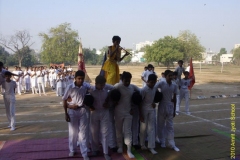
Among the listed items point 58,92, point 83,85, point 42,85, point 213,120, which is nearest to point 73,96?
point 83,85

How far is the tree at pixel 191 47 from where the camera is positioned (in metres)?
55.4

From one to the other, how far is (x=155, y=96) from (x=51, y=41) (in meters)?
48.4

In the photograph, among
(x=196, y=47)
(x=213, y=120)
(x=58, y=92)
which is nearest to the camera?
(x=213, y=120)

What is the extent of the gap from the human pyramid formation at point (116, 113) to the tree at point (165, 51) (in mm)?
45763

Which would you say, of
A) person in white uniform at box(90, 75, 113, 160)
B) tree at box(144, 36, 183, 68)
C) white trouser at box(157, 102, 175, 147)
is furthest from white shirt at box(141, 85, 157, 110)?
tree at box(144, 36, 183, 68)

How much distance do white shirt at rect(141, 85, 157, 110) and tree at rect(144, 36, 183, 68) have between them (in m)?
46.1

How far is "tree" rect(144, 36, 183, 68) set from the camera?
50812mm

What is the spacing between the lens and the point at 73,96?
5.32 m

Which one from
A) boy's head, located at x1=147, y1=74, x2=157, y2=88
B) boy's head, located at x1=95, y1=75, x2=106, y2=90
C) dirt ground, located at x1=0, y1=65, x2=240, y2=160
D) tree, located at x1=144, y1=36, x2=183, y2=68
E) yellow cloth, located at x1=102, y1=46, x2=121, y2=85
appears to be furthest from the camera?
tree, located at x1=144, y1=36, x2=183, y2=68

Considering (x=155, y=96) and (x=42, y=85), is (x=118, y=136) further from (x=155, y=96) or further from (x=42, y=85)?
(x=42, y=85)

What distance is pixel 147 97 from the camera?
5.66m

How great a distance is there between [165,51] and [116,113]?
153ft

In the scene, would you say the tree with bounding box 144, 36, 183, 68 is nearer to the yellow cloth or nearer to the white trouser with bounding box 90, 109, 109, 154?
the yellow cloth

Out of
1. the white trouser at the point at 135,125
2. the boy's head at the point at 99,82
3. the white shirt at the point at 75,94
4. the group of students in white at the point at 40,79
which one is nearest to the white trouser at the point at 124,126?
the white trouser at the point at 135,125
